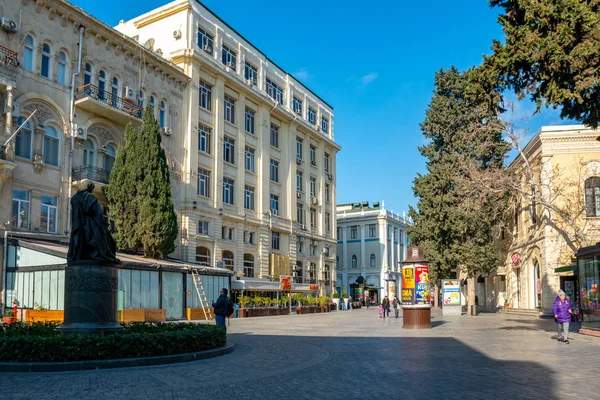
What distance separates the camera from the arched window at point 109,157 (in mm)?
32062

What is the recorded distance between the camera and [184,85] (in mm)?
38375

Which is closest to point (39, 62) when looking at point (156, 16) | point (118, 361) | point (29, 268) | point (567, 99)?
point (29, 268)

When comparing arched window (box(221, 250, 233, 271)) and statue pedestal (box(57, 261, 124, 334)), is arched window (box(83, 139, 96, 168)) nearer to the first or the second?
arched window (box(221, 250, 233, 271))

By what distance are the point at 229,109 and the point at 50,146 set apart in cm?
1715

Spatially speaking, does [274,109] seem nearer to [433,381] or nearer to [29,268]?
[29,268]

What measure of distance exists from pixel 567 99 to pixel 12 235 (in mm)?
23329

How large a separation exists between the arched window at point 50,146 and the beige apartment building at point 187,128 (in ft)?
0.18

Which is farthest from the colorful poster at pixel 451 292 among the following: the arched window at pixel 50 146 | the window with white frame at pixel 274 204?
the arched window at pixel 50 146

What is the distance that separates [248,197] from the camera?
44969 mm

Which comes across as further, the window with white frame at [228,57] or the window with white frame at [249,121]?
the window with white frame at [249,121]

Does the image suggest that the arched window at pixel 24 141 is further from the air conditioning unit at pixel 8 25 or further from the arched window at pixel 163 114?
the arched window at pixel 163 114

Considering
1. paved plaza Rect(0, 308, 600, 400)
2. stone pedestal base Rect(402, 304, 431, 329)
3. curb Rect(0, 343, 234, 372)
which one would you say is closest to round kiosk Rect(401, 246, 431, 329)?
stone pedestal base Rect(402, 304, 431, 329)

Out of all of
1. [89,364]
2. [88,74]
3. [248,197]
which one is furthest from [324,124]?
[89,364]

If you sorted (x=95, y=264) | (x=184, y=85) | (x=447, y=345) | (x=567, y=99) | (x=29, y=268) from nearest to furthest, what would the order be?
(x=95, y=264) < (x=567, y=99) < (x=447, y=345) < (x=29, y=268) < (x=184, y=85)
